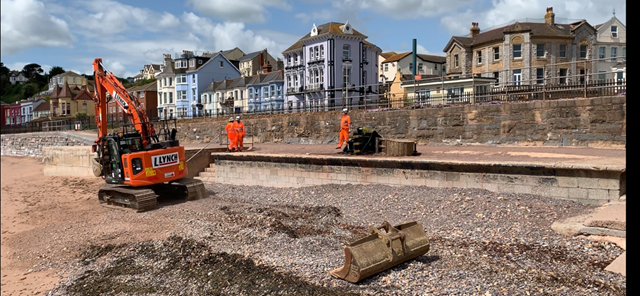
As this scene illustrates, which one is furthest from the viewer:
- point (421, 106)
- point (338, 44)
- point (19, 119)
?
point (19, 119)

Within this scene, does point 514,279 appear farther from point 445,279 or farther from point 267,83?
point 267,83

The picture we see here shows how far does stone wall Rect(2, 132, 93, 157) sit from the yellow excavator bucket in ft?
121

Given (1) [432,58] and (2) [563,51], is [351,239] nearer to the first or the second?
(2) [563,51]

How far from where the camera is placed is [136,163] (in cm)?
1188

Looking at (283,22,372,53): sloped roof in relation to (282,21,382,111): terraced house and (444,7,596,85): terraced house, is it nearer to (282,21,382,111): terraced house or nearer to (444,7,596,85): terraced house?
(282,21,382,111): terraced house

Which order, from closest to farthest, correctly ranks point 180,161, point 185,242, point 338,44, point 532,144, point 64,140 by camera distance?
1. point 185,242
2. point 180,161
3. point 532,144
4. point 64,140
5. point 338,44

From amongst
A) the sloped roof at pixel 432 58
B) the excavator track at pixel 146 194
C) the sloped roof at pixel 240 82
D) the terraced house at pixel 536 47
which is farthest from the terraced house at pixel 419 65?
the excavator track at pixel 146 194

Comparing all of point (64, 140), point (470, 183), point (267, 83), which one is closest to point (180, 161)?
point (470, 183)

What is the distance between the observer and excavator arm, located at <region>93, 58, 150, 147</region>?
13.2 m

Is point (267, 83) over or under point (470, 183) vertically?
over

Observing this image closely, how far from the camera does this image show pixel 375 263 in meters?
5.91

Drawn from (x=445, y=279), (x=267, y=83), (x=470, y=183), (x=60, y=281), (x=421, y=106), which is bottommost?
(x=60, y=281)

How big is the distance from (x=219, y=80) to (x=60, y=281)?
5586cm

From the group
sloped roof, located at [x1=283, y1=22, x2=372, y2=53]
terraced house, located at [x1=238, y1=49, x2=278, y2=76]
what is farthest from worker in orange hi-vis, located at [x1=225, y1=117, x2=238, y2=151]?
terraced house, located at [x1=238, y1=49, x2=278, y2=76]
